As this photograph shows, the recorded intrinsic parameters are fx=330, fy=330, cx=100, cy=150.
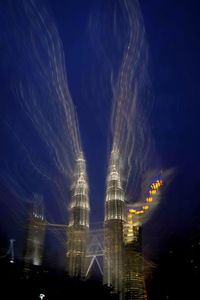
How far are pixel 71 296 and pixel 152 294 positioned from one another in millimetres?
52334

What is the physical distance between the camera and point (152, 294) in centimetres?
11300

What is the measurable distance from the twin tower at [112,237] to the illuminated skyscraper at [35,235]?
20347 mm

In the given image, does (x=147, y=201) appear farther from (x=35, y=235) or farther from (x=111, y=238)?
(x=35, y=235)

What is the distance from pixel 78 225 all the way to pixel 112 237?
57.6ft

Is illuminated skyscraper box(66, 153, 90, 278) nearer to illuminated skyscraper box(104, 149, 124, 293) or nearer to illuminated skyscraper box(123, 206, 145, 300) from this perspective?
illuminated skyscraper box(104, 149, 124, 293)

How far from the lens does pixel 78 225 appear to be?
134375 millimetres

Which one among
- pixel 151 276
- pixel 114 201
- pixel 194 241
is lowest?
pixel 151 276

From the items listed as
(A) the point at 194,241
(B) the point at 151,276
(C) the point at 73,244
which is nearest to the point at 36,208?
(C) the point at 73,244

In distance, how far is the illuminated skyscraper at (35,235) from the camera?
143500mm

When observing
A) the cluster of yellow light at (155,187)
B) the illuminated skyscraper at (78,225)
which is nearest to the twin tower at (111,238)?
the illuminated skyscraper at (78,225)

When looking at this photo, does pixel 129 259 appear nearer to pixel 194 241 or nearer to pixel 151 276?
pixel 151 276

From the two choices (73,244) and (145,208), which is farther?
(145,208)

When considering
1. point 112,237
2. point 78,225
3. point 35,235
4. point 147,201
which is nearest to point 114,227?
point 112,237

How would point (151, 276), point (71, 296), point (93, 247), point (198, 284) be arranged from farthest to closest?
point (93, 247)
point (151, 276)
point (198, 284)
point (71, 296)
